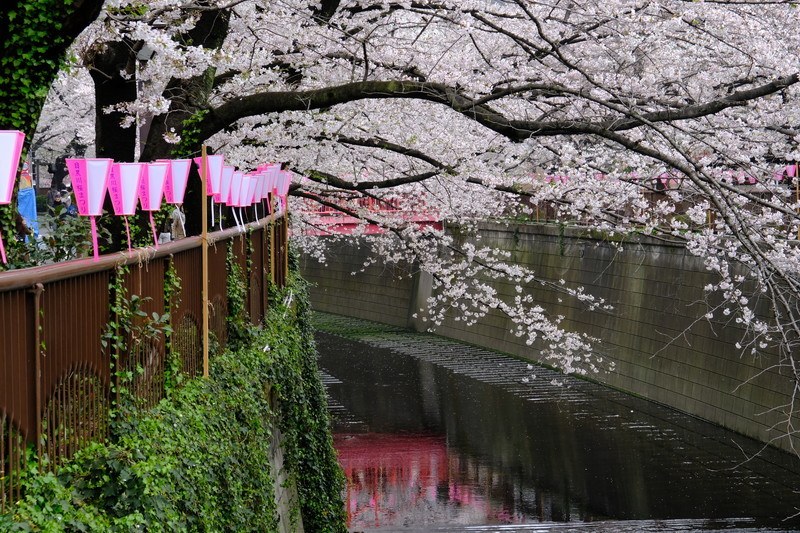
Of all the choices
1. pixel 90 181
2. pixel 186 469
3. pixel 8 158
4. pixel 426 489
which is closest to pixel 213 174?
pixel 90 181

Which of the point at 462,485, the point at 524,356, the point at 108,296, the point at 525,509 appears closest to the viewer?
the point at 108,296

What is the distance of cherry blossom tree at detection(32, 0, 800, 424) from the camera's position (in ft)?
24.5

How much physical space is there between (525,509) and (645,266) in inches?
378

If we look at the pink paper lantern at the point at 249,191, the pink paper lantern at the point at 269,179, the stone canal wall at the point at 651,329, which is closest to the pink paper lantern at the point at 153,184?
the pink paper lantern at the point at 249,191

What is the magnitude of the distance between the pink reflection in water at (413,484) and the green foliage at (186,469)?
6426mm

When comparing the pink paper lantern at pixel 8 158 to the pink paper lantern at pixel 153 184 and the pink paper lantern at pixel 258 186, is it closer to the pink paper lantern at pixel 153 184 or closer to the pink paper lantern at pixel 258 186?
the pink paper lantern at pixel 153 184

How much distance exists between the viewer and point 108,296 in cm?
413

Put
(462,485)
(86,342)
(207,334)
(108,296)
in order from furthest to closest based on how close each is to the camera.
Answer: (462,485)
(207,334)
(108,296)
(86,342)

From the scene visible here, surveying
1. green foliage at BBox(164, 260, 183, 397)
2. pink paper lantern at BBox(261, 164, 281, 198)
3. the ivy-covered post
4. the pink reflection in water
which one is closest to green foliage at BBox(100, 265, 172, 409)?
green foliage at BBox(164, 260, 183, 397)

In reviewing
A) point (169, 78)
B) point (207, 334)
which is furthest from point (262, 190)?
point (207, 334)

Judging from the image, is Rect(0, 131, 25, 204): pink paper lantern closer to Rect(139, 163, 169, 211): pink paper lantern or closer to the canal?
Rect(139, 163, 169, 211): pink paper lantern

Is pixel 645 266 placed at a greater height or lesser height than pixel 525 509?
greater

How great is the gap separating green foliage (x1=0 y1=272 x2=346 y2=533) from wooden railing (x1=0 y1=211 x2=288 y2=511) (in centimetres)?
10

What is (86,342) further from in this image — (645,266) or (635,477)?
(645,266)
